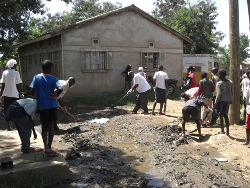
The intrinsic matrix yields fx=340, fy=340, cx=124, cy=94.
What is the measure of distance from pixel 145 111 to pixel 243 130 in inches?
155

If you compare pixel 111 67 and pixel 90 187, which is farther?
pixel 111 67

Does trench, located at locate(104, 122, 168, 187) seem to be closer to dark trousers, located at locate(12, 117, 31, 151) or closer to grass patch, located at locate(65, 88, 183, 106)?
dark trousers, located at locate(12, 117, 31, 151)

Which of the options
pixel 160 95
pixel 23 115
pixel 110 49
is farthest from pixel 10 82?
pixel 110 49

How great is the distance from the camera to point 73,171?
5812mm

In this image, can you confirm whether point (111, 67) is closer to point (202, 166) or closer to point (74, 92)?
point (74, 92)

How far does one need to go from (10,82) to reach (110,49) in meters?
10.0

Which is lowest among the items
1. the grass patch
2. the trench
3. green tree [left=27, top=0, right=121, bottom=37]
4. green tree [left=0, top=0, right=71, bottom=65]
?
the trench

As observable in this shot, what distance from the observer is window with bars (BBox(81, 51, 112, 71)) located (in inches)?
685

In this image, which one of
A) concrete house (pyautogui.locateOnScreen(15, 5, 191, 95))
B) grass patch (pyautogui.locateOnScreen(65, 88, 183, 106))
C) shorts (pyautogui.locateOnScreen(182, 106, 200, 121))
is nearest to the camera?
shorts (pyautogui.locateOnScreen(182, 106, 200, 121))

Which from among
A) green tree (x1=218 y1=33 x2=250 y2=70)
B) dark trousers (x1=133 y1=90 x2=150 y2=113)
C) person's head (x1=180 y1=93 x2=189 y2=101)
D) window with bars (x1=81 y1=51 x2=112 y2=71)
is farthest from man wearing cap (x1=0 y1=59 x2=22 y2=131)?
green tree (x1=218 y1=33 x2=250 y2=70)

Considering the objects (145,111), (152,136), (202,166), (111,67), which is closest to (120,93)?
(111,67)

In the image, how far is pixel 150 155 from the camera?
716cm

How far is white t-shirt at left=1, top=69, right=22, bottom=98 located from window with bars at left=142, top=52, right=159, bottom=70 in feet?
36.9

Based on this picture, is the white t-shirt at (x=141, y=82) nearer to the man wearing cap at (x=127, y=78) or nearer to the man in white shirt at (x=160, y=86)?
the man in white shirt at (x=160, y=86)
